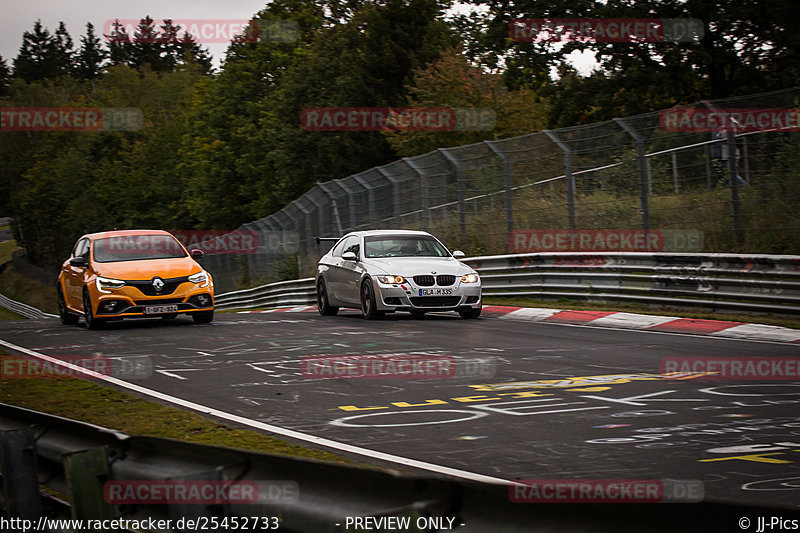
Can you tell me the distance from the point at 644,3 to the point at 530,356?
77.0 feet

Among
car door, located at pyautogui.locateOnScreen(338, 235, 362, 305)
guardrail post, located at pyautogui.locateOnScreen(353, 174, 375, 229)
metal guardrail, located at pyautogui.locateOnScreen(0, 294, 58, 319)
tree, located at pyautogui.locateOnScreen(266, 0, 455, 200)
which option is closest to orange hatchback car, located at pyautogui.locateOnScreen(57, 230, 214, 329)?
car door, located at pyautogui.locateOnScreen(338, 235, 362, 305)

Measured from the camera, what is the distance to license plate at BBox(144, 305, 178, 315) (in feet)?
53.8

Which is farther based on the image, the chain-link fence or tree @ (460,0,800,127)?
tree @ (460,0,800,127)

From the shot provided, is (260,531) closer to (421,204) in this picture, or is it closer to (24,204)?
(421,204)

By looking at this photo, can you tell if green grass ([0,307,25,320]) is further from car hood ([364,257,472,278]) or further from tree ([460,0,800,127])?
car hood ([364,257,472,278])

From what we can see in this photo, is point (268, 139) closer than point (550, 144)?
No

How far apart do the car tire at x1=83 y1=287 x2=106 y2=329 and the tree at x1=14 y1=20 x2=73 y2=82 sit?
131664mm

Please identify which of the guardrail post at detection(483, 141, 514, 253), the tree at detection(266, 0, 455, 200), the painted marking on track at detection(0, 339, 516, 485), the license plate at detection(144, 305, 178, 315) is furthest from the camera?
the tree at detection(266, 0, 455, 200)

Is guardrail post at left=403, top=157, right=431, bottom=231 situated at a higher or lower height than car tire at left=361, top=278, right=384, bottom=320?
higher

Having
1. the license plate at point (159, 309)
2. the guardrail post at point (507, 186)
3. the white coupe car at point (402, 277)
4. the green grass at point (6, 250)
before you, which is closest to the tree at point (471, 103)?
the guardrail post at point (507, 186)

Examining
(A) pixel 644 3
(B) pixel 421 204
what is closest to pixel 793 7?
(A) pixel 644 3

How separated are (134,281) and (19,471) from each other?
12.5 metres

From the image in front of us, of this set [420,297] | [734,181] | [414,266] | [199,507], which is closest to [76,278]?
[414,266]

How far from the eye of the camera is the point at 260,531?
348cm
